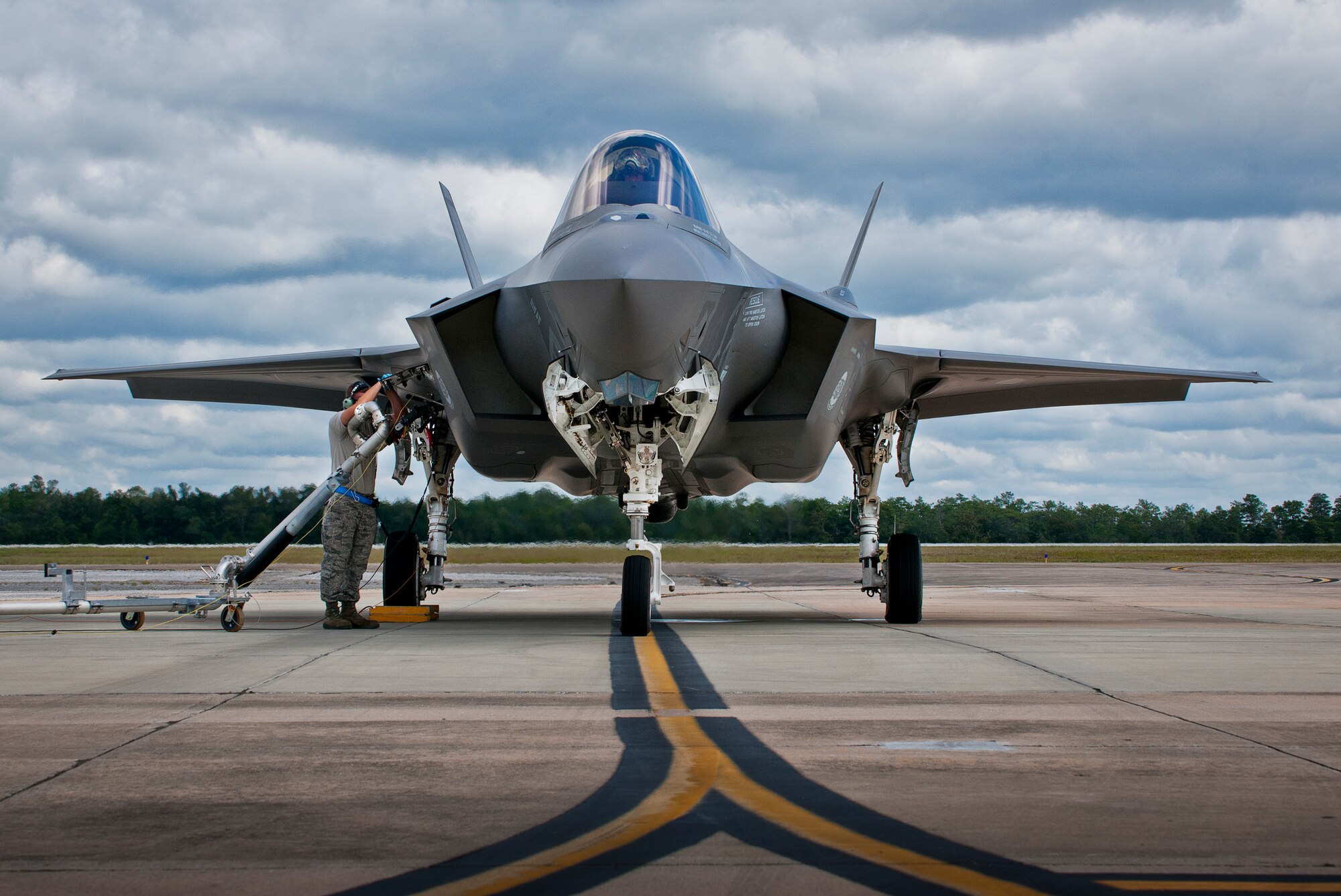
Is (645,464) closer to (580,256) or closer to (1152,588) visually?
(580,256)

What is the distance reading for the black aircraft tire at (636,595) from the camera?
802cm

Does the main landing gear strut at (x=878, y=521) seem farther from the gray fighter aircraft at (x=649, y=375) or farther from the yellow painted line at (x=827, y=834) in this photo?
the yellow painted line at (x=827, y=834)

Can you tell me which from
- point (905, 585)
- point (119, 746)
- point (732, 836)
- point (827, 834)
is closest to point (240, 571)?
point (119, 746)

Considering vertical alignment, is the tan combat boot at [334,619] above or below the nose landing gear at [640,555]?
below

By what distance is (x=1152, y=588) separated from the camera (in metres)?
19.6

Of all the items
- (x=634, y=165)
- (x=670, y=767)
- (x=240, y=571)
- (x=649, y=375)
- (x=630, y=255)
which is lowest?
(x=670, y=767)

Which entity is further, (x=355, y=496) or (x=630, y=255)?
(x=355, y=496)

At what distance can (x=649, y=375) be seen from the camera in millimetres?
7734

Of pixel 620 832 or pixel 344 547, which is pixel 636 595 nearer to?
pixel 344 547

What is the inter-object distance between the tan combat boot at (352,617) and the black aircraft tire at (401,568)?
213cm

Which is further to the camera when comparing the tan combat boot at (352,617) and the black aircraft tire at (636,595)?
the tan combat boot at (352,617)

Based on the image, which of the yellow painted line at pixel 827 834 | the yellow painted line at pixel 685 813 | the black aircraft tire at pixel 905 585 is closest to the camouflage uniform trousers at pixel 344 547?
the black aircraft tire at pixel 905 585

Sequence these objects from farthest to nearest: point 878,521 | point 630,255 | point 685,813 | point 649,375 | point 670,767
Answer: point 878,521, point 649,375, point 630,255, point 670,767, point 685,813

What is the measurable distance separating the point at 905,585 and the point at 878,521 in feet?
3.94
